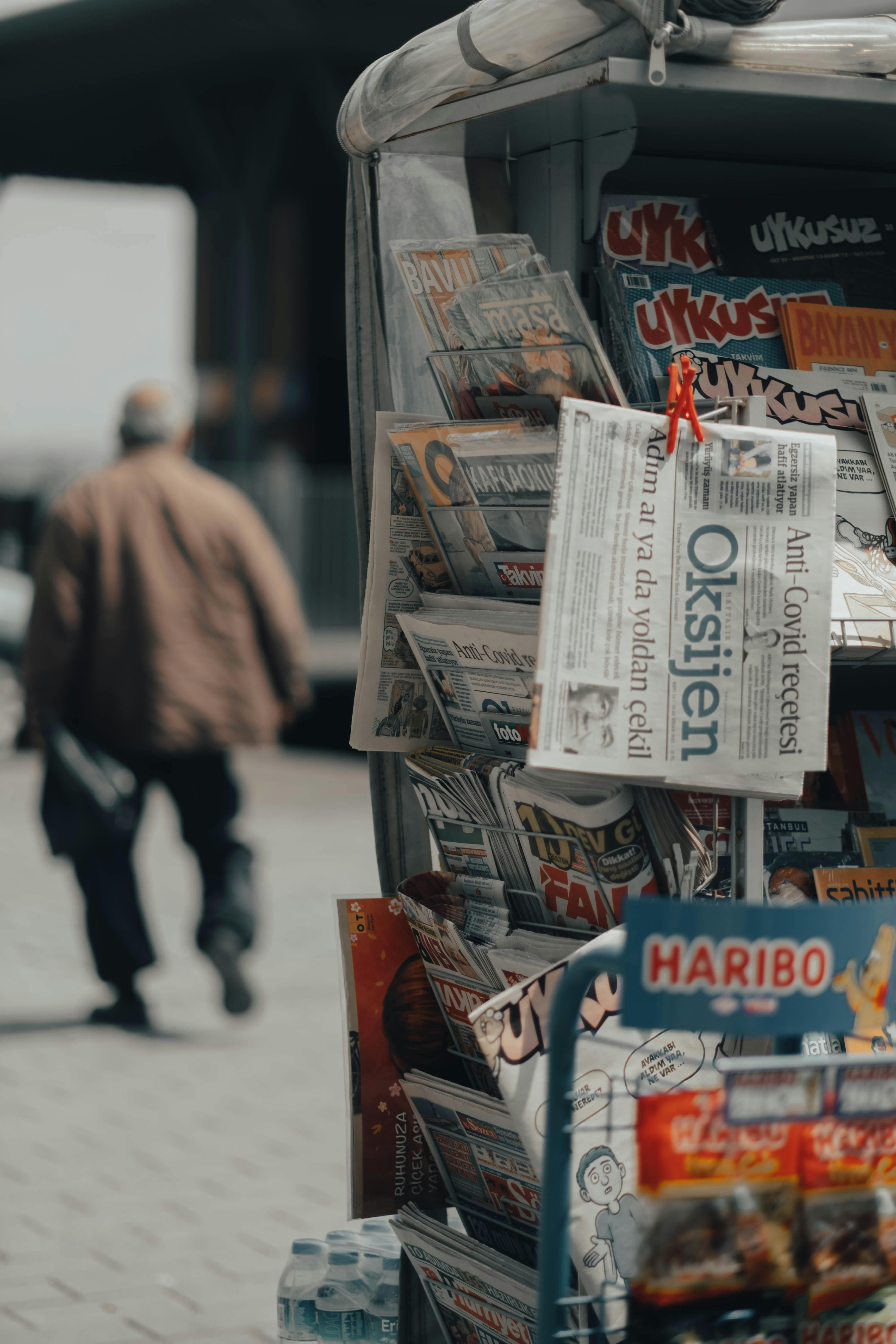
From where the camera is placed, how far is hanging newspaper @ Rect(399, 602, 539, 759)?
76.0 inches

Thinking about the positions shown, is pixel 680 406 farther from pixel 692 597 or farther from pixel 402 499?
pixel 402 499

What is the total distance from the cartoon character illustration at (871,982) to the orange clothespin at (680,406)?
0.54 metres

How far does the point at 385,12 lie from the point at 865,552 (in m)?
12.5

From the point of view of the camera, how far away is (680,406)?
67.9 inches

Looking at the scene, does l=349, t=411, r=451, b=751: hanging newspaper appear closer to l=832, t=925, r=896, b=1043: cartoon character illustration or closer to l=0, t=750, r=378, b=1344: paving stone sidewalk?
l=832, t=925, r=896, b=1043: cartoon character illustration

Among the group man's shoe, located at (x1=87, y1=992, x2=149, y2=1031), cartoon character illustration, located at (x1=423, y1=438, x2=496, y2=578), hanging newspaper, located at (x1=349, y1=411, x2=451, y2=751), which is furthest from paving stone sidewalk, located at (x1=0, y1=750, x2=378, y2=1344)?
cartoon character illustration, located at (x1=423, y1=438, x2=496, y2=578)

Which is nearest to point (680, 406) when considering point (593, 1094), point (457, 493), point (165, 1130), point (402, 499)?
point (457, 493)

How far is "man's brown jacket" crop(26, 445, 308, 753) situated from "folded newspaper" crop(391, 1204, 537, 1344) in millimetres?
3273

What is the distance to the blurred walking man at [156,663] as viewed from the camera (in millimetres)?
5312

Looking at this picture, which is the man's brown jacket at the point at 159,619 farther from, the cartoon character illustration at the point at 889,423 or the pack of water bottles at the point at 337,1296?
the cartoon character illustration at the point at 889,423

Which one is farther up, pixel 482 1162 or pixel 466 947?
pixel 466 947

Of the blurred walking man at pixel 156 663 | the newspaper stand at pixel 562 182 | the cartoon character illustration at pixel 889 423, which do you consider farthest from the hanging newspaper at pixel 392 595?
the blurred walking man at pixel 156 663

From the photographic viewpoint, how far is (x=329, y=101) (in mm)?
13961

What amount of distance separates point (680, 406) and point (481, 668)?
445 millimetres
